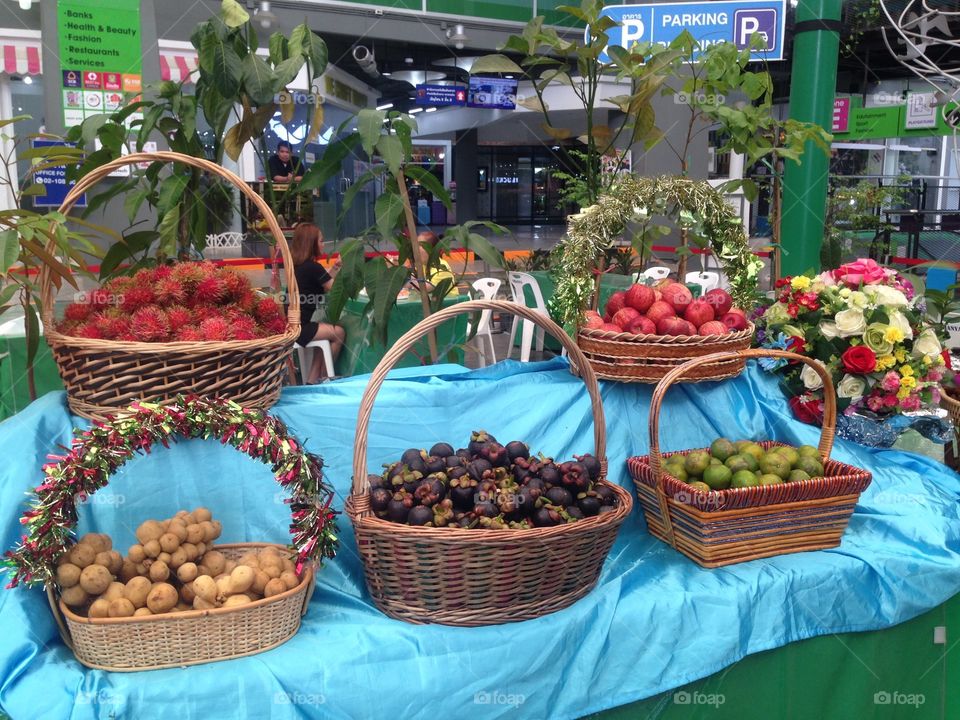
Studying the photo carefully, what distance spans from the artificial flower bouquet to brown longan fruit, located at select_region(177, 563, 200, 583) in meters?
1.66

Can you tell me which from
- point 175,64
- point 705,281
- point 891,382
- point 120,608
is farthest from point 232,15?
point 175,64

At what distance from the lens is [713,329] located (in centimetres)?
223

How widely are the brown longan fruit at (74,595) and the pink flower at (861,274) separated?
208 cm

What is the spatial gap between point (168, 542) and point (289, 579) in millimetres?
220

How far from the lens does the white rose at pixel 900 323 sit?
2311 millimetres

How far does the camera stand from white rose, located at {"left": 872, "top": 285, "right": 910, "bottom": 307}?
2.35 m

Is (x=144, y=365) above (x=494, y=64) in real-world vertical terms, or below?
below

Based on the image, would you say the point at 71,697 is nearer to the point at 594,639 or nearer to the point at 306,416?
the point at 306,416

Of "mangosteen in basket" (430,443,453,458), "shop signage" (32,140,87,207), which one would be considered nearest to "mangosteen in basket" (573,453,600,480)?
"mangosteen in basket" (430,443,453,458)

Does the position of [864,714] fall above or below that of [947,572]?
below

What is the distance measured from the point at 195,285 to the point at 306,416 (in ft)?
1.26

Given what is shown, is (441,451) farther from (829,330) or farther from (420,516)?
(829,330)

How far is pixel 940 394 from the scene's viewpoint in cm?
238

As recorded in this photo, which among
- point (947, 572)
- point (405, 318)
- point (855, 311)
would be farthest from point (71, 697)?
point (405, 318)
